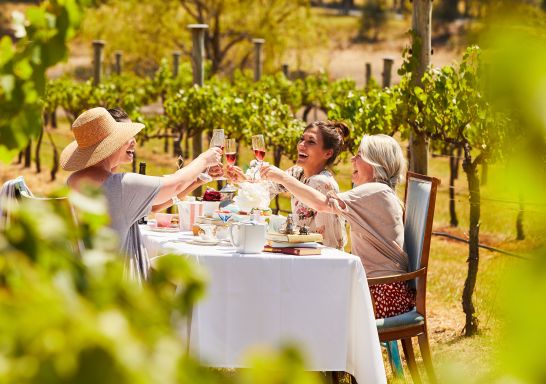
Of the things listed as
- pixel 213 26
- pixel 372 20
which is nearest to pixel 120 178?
pixel 213 26

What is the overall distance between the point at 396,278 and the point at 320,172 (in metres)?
0.93

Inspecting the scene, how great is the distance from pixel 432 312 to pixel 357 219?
2.82m

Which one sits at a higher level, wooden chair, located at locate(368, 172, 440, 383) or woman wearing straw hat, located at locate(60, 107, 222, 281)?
woman wearing straw hat, located at locate(60, 107, 222, 281)

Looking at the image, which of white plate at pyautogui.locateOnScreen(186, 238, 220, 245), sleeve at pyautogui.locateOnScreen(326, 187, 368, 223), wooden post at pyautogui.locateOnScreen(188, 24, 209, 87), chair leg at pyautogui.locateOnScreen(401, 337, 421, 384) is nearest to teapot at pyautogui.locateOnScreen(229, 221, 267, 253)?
white plate at pyautogui.locateOnScreen(186, 238, 220, 245)

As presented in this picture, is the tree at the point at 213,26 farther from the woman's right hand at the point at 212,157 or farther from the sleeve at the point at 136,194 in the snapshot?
the sleeve at the point at 136,194

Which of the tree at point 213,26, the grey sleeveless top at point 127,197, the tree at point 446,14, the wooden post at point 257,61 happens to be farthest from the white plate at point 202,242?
the tree at point 446,14

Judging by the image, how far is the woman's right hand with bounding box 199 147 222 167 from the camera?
13.3 ft

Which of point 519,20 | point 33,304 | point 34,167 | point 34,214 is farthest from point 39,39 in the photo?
point 34,167

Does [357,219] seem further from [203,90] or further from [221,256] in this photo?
[203,90]

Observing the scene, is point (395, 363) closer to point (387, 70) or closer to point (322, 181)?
point (322, 181)

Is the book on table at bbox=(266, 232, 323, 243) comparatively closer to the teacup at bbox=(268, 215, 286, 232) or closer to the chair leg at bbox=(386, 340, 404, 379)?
the teacup at bbox=(268, 215, 286, 232)

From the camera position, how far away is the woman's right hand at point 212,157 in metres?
4.06

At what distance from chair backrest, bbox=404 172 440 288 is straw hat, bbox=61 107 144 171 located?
1436 mm

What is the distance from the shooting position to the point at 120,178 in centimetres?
369
